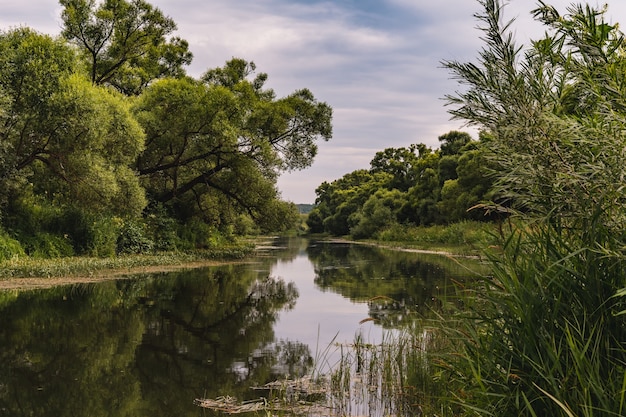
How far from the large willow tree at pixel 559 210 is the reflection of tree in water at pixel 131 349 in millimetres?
4007

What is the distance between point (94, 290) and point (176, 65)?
99.1ft

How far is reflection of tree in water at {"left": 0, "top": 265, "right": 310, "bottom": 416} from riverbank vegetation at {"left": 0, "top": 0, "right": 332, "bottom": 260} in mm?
6851

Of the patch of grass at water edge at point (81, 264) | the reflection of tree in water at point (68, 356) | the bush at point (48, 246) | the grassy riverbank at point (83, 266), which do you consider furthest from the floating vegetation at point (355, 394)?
the bush at point (48, 246)

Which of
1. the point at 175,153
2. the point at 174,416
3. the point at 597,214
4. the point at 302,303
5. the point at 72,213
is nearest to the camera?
the point at 597,214

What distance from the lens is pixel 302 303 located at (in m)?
15.7

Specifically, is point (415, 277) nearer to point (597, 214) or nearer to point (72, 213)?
point (72, 213)

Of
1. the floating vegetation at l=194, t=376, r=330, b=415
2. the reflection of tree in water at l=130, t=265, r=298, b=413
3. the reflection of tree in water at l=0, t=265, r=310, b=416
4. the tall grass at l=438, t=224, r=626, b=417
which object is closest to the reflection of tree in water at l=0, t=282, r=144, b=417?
the reflection of tree in water at l=0, t=265, r=310, b=416

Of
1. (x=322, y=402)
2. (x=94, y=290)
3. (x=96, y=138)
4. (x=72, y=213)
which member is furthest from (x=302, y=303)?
(x=72, y=213)

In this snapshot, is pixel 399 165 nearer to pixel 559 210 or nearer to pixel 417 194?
pixel 417 194

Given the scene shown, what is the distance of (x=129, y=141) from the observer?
23.5 m

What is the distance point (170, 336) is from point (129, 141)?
15.1 meters

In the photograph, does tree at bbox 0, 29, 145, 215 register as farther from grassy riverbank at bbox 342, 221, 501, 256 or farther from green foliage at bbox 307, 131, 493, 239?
grassy riverbank at bbox 342, 221, 501, 256

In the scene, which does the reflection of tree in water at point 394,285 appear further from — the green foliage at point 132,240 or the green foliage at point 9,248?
the green foliage at point 9,248

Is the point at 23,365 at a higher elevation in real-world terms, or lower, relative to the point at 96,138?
lower
